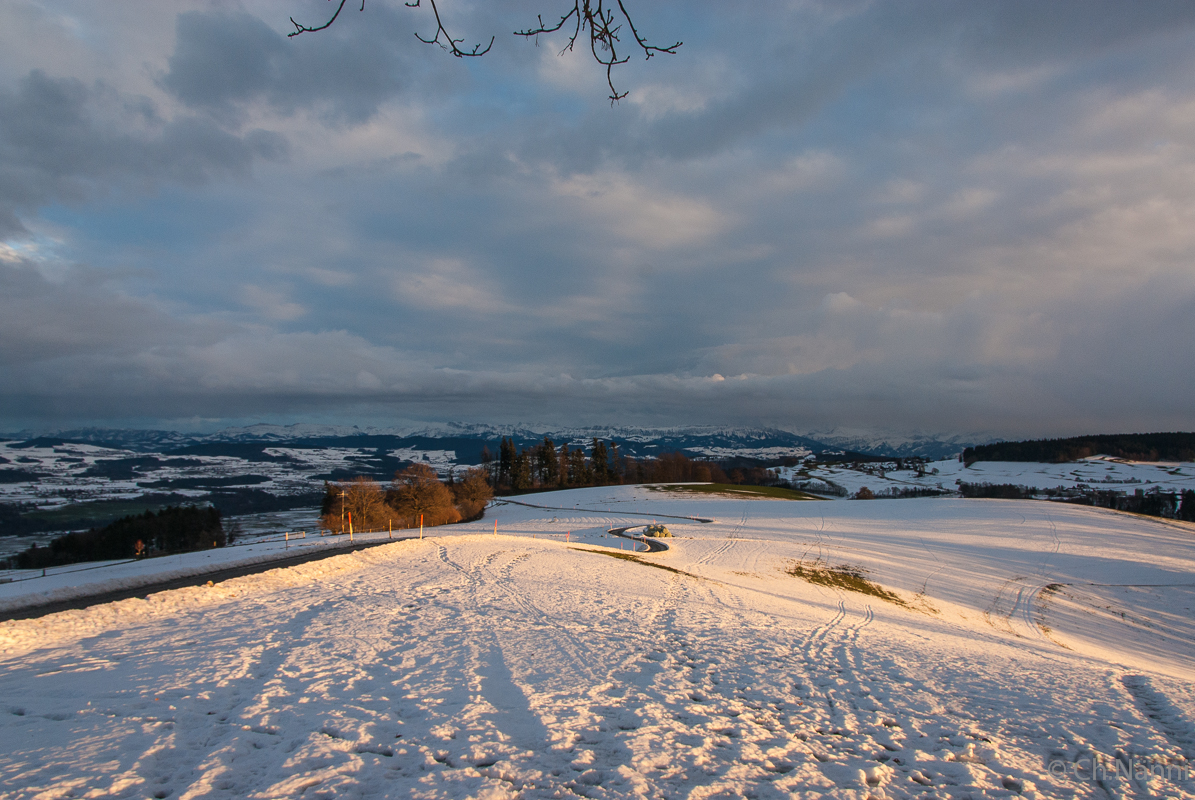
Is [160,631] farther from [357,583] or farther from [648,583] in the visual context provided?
[648,583]

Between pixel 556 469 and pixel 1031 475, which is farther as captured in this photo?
pixel 1031 475

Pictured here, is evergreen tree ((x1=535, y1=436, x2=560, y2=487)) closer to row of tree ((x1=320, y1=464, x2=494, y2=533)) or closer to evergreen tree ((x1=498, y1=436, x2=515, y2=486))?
evergreen tree ((x1=498, y1=436, x2=515, y2=486))

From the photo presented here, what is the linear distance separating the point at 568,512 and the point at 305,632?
52892mm

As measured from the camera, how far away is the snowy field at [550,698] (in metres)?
5.81

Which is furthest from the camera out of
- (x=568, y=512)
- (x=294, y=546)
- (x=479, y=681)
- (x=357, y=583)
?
(x=568, y=512)

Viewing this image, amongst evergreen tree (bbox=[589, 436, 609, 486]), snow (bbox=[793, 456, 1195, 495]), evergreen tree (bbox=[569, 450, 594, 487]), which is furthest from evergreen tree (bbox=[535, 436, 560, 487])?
snow (bbox=[793, 456, 1195, 495])

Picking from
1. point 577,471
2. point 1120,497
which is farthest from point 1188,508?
point 577,471

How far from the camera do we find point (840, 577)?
29062mm

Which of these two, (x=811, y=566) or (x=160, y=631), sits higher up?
(x=160, y=631)

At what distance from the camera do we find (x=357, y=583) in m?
17.3

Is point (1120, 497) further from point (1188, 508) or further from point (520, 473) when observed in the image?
point (520, 473)

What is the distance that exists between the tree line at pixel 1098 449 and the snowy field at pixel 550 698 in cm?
20432

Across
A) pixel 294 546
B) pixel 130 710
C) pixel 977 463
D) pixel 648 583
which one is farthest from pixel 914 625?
pixel 977 463

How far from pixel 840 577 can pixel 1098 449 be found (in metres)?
233
